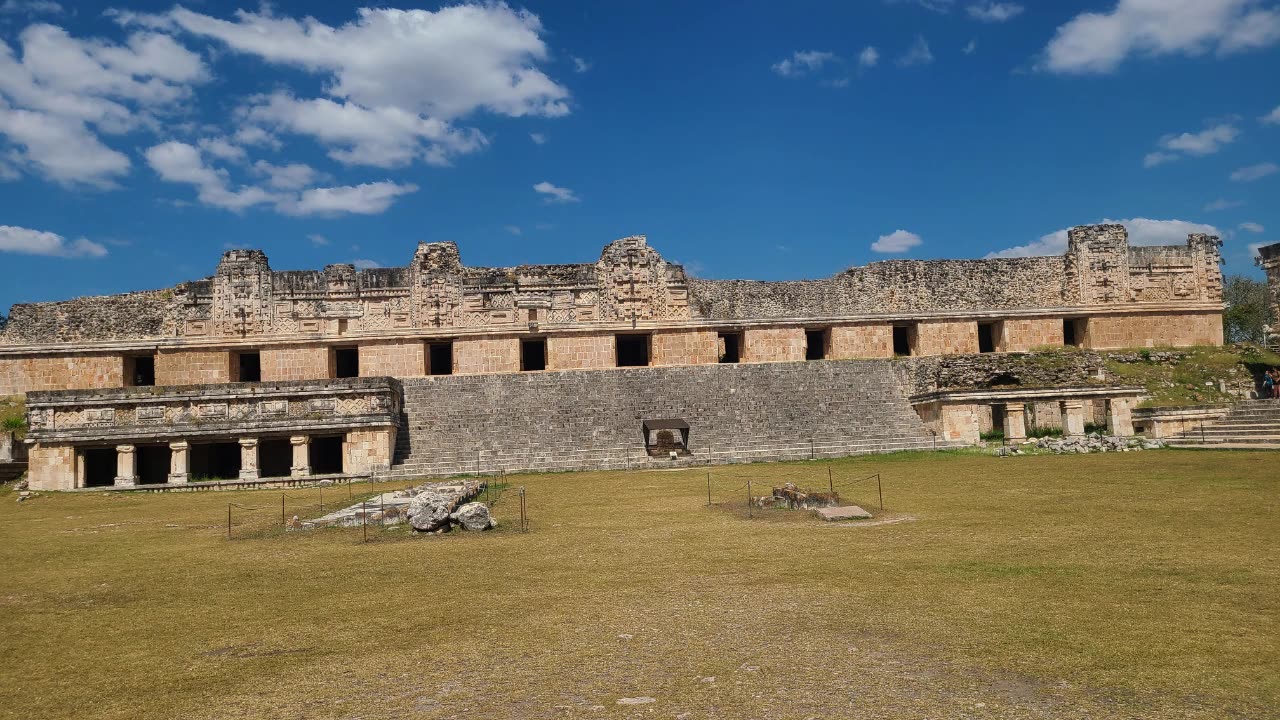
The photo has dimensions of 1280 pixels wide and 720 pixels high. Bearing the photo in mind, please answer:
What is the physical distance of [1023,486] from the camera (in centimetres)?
1087

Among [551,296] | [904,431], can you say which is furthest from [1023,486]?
[551,296]

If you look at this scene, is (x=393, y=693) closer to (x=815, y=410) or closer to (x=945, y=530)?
(x=945, y=530)

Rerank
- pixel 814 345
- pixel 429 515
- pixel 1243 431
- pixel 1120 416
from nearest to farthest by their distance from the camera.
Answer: pixel 429 515 < pixel 1243 431 < pixel 1120 416 < pixel 814 345

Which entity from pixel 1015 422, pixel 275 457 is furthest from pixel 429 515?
pixel 1015 422

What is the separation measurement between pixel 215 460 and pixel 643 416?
32.0 feet

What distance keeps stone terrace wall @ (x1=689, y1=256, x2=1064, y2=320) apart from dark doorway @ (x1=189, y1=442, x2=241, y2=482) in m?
12.4

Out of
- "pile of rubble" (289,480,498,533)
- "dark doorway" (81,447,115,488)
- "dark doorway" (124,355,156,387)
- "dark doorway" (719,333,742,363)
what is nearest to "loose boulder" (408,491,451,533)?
"pile of rubble" (289,480,498,533)

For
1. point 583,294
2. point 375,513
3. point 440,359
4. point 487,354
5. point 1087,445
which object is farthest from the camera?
point 440,359

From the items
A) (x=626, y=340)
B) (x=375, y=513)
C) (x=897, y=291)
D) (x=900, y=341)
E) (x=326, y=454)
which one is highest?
(x=897, y=291)

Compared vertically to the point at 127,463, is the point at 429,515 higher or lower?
lower

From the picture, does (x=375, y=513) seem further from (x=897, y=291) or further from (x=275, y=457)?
(x=897, y=291)

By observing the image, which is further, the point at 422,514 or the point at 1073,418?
the point at 1073,418

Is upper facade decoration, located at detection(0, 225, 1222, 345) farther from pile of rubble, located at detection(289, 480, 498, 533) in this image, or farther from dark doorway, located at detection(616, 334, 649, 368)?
pile of rubble, located at detection(289, 480, 498, 533)

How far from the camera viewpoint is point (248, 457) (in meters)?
16.7
